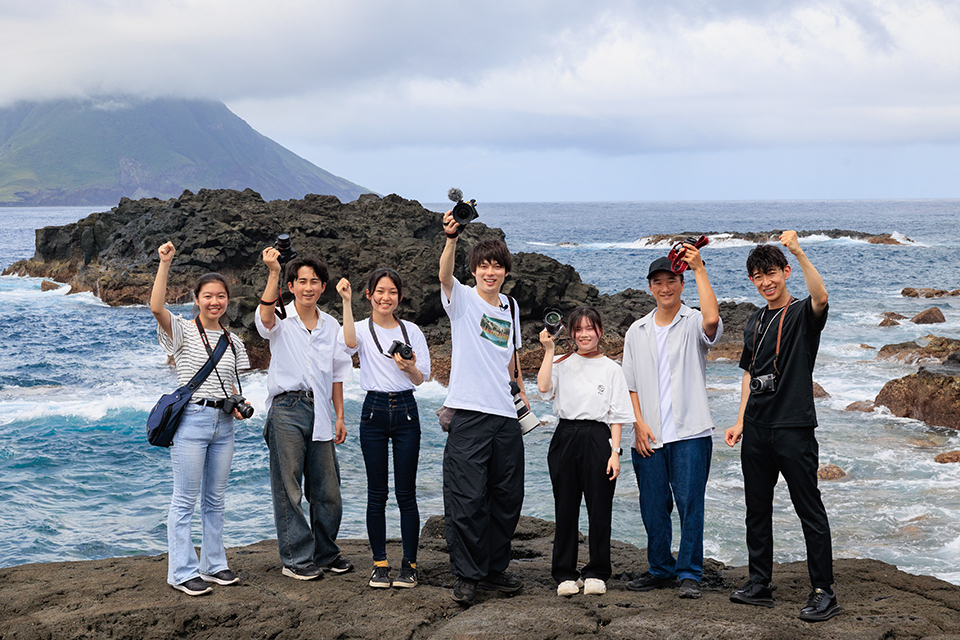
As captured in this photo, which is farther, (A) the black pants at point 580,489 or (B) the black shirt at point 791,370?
(A) the black pants at point 580,489

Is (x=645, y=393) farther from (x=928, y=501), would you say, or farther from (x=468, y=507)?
(x=928, y=501)

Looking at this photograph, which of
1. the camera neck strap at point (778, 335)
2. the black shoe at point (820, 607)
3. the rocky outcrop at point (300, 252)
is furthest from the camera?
the rocky outcrop at point (300, 252)

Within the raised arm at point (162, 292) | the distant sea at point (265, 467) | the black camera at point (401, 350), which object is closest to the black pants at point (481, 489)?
the black camera at point (401, 350)

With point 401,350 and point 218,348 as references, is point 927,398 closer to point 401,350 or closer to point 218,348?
point 401,350

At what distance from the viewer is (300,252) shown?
2273 centimetres

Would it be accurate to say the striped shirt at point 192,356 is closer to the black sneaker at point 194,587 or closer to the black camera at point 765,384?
the black sneaker at point 194,587

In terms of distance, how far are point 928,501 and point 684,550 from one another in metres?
7.31

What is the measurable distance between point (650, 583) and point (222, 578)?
281 cm

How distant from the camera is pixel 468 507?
4633 mm

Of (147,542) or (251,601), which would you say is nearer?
(251,601)

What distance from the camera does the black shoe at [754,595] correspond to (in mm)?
4504

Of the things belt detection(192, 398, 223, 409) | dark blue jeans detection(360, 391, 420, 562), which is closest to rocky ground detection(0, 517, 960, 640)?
dark blue jeans detection(360, 391, 420, 562)

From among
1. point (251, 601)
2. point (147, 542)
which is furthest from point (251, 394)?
point (251, 601)

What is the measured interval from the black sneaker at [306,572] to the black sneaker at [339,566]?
15 centimetres
